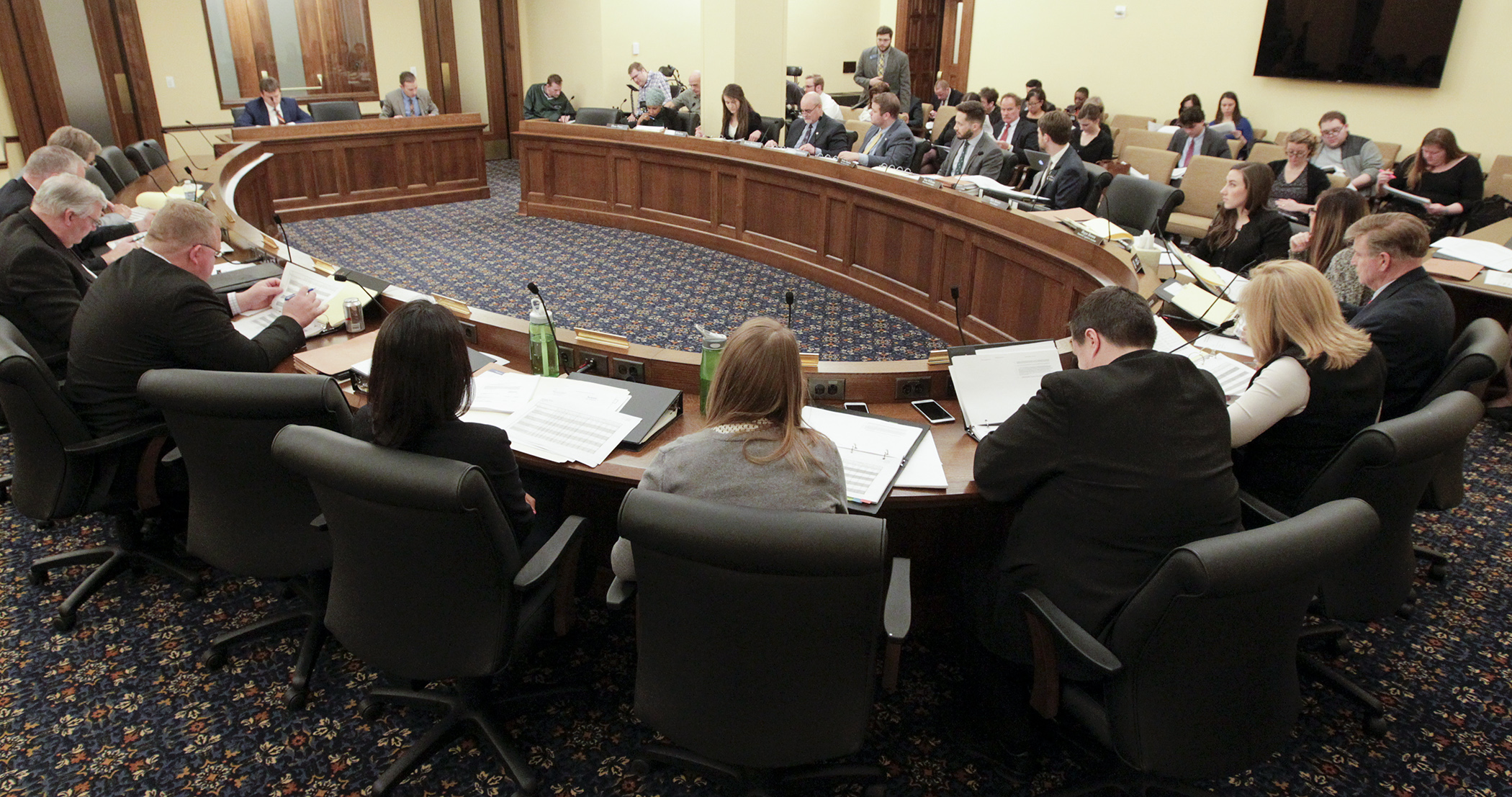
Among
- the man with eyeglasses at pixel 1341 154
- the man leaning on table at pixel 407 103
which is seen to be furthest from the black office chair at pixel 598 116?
the man with eyeglasses at pixel 1341 154

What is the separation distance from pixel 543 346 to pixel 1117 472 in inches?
65.2

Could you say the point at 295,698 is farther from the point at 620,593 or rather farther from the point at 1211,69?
the point at 1211,69

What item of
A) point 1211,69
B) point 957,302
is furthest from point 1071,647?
point 1211,69

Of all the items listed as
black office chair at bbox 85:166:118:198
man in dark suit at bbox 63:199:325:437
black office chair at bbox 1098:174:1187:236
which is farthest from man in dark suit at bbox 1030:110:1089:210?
black office chair at bbox 85:166:118:198

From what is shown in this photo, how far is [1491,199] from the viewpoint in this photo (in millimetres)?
5617

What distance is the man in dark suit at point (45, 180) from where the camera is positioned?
3.87m

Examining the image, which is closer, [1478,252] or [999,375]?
[999,375]

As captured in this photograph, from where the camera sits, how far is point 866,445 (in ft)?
7.79

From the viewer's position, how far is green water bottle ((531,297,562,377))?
2.73 m

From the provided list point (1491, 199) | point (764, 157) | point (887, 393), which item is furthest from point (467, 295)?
point (1491, 199)

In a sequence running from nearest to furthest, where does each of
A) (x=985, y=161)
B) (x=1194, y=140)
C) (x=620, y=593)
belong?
(x=620, y=593) < (x=985, y=161) < (x=1194, y=140)

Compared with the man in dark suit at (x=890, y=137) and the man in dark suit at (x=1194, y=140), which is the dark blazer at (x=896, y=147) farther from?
the man in dark suit at (x=1194, y=140)

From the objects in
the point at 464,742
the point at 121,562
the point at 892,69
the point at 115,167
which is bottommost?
the point at 464,742

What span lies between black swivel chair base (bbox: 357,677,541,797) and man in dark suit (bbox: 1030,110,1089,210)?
4.11 metres
